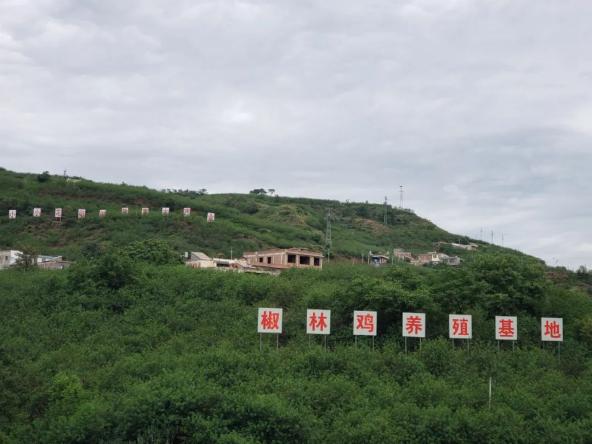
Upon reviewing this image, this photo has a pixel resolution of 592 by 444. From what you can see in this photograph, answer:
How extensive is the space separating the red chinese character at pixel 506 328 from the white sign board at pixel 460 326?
1.24 metres

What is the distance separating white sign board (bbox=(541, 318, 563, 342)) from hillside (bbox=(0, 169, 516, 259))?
34.0 m

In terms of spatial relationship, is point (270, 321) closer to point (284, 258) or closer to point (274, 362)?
point (274, 362)

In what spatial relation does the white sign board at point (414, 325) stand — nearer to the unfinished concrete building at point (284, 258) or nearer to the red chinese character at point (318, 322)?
the red chinese character at point (318, 322)

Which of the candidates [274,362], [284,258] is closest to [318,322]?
[274,362]

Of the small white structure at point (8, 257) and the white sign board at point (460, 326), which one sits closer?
the white sign board at point (460, 326)

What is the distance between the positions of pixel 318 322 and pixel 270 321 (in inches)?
72.7

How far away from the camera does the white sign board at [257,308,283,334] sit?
980 inches

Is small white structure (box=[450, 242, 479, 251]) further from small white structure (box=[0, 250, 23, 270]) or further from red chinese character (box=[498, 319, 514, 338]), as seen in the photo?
red chinese character (box=[498, 319, 514, 338])

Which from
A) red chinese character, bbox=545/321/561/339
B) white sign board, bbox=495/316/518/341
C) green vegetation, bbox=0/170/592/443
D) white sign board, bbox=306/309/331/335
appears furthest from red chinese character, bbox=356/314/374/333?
red chinese character, bbox=545/321/561/339

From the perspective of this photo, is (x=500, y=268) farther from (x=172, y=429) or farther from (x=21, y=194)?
(x=21, y=194)

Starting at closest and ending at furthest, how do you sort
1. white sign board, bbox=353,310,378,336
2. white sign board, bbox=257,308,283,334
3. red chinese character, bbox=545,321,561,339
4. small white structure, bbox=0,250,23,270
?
1. white sign board, bbox=257,308,283,334
2. white sign board, bbox=353,310,378,336
3. red chinese character, bbox=545,321,561,339
4. small white structure, bbox=0,250,23,270

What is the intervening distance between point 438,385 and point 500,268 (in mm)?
9091

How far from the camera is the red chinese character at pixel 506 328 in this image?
986 inches

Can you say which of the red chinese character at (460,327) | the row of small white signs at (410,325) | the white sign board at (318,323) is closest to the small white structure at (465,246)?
the row of small white signs at (410,325)
